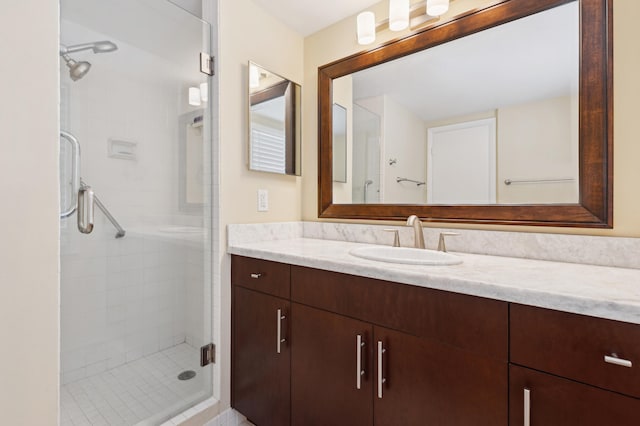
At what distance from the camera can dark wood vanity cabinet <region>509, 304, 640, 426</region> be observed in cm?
68

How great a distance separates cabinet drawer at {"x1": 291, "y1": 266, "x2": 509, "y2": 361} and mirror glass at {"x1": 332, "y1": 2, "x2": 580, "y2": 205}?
0.68m

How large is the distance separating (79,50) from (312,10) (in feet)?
3.90

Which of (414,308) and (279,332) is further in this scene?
(279,332)

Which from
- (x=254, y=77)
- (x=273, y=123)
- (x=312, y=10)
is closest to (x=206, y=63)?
(x=254, y=77)

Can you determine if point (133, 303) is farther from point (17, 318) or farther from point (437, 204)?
point (437, 204)

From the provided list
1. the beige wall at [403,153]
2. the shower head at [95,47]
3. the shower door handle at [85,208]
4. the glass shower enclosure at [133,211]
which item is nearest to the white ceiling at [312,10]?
the glass shower enclosure at [133,211]

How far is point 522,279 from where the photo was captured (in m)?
0.89

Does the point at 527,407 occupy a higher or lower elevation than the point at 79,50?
lower

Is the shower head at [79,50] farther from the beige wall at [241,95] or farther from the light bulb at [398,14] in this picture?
the light bulb at [398,14]

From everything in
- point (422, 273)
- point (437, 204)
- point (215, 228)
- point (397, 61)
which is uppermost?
point (397, 61)

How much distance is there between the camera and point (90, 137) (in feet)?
4.33

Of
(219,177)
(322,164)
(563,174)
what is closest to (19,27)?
(219,177)

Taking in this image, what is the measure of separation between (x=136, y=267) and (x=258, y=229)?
62cm

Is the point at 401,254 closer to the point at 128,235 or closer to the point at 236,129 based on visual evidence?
the point at 236,129
